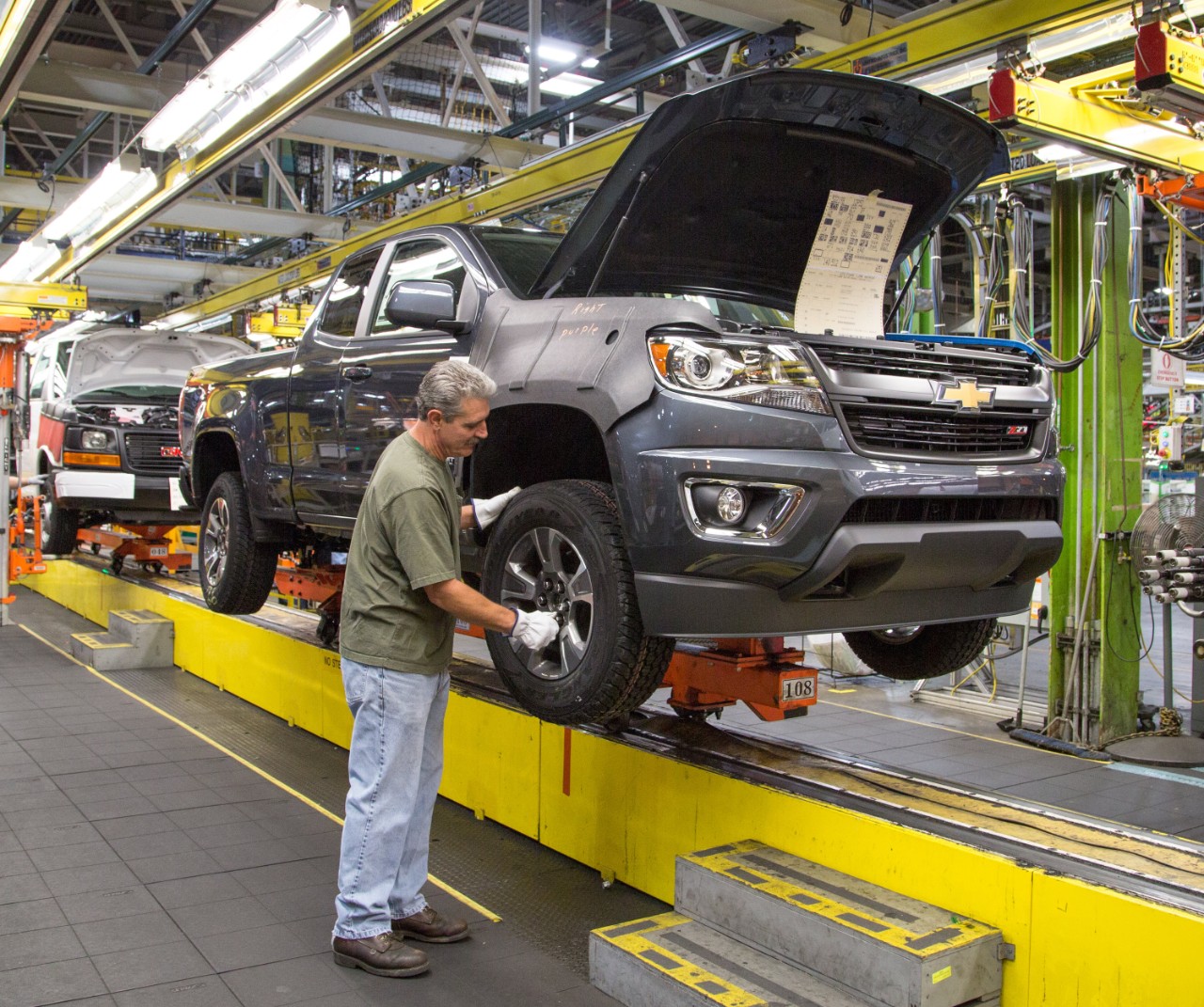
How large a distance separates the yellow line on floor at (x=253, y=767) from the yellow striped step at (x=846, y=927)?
88cm

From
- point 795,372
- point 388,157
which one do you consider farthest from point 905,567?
point 388,157

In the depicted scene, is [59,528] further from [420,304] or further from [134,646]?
[420,304]

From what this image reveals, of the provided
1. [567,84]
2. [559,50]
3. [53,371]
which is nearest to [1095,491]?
[559,50]

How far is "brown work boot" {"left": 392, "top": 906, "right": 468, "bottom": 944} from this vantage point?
3469mm

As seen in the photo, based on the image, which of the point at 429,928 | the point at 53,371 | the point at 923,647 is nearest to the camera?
the point at 429,928

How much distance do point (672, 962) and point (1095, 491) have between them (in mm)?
4981

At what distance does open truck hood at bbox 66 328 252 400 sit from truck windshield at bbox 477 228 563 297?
21.1 feet

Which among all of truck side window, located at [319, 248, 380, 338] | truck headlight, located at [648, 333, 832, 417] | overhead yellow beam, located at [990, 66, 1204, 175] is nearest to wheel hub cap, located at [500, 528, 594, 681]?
truck headlight, located at [648, 333, 832, 417]

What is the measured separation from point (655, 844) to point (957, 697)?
16.2 feet

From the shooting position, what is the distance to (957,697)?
8.16m

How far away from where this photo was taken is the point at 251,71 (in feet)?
18.7

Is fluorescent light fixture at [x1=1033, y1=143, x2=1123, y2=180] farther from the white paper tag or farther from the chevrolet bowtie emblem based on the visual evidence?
the chevrolet bowtie emblem

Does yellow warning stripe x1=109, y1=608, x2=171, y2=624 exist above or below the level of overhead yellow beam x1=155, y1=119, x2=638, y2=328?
below

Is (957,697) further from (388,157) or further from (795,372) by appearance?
(388,157)
